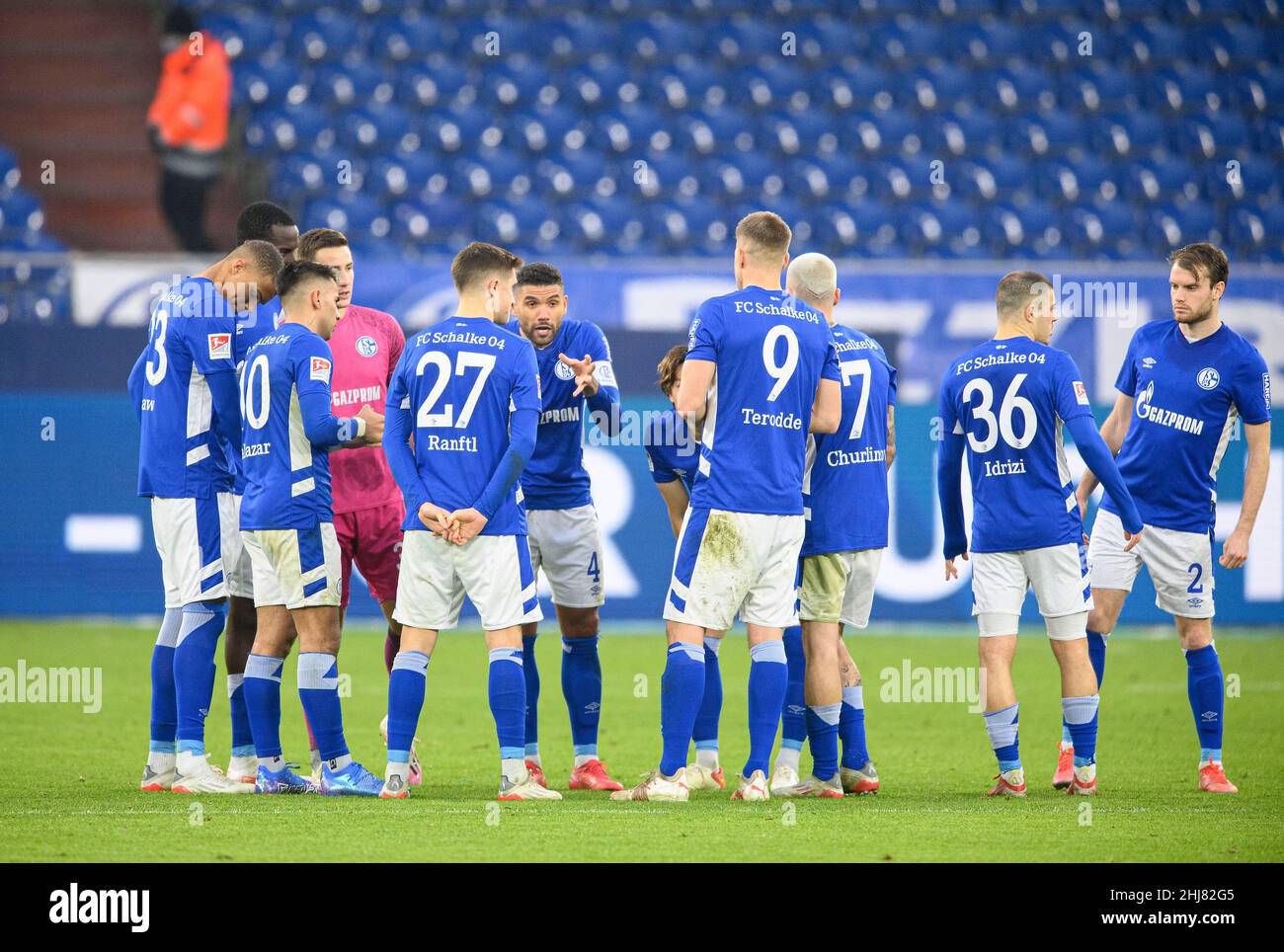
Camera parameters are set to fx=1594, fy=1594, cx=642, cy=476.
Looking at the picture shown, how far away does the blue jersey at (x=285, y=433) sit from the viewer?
625 centimetres

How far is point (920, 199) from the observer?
17.3 meters

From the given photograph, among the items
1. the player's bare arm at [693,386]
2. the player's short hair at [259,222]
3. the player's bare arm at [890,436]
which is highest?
the player's short hair at [259,222]

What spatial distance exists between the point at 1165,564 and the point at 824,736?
1772 mm

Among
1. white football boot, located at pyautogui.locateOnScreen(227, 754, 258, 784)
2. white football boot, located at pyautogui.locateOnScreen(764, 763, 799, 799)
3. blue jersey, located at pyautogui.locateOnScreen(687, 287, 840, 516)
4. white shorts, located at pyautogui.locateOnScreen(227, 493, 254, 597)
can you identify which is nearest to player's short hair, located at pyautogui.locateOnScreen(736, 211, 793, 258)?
blue jersey, located at pyautogui.locateOnScreen(687, 287, 840, 516)

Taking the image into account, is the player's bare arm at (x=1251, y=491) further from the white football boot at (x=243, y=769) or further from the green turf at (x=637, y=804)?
the white football boot at (x=243, y=769)

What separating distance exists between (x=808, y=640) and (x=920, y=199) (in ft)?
37.9

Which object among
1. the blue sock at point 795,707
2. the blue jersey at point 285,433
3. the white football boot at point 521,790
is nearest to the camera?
the white football boot at point 521,790

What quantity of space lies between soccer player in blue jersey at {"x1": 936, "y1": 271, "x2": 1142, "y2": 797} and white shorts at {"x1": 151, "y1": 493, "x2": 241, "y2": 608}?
3.09 metres

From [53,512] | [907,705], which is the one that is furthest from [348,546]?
[53,512]

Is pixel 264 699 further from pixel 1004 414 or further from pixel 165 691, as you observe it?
pixel 1004 414

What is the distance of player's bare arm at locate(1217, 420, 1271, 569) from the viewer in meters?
6.89

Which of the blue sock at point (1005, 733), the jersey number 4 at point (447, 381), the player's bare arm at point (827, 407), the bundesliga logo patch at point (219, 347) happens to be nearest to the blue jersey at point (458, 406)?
the jersey number 4 at point (447, 381)

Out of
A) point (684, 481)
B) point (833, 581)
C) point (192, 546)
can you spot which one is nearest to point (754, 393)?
point (833, 581)

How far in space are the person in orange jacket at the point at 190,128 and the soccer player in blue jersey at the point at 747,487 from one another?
10720mm
